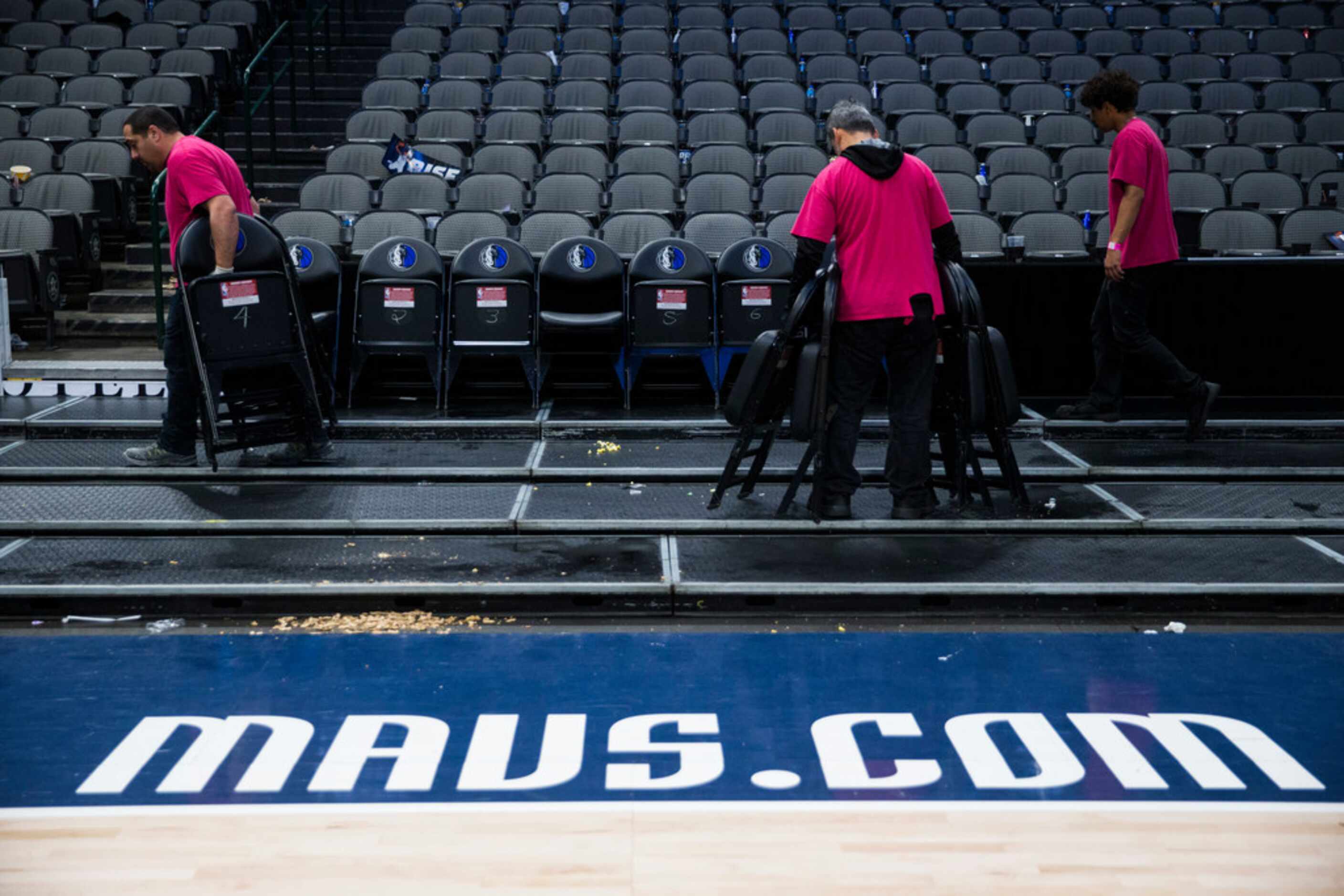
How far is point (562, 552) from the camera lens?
15.6ft

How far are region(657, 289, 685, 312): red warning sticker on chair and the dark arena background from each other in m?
0.05

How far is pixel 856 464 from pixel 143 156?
333 cm

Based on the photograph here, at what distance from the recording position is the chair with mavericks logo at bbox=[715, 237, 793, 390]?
6.97 metres

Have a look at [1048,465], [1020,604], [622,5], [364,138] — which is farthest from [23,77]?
[1020,604]

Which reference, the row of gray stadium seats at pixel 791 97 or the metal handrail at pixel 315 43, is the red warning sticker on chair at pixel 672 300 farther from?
the metal handrail at pixel 315 43

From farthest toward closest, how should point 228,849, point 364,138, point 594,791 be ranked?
point 364,138 → point 594,791 → point 228,849

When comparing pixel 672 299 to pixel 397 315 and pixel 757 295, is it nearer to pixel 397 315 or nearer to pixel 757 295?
pixel 757 295

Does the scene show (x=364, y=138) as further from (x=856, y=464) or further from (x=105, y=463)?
(x=856, y=464)

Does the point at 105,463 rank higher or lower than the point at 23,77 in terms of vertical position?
lower

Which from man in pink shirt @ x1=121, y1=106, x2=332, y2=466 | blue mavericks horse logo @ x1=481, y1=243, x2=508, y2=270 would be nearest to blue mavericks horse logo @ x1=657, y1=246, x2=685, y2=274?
blue mavericks horse logo @ x1=481, y1=243, x2=508, y2=270

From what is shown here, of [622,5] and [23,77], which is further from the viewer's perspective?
[622,5]

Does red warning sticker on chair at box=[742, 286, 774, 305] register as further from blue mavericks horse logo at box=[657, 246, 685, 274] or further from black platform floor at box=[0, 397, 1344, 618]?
black platform floor at box=[0, 397, 1344, 618]

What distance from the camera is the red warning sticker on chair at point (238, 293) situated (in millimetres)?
5484

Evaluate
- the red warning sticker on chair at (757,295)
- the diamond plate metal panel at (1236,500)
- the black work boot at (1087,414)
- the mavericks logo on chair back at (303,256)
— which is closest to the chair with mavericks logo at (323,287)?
the mavericks logo on chair back at (303,256)
